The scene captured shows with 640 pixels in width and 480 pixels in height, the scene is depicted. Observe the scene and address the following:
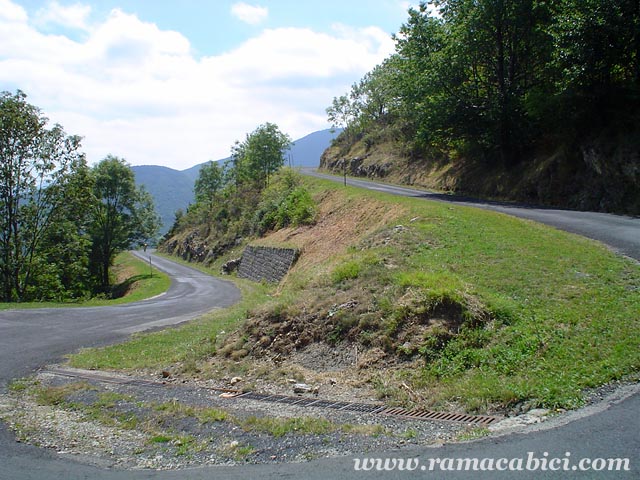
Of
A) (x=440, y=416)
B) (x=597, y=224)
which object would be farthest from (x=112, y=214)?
(x=440, y=416)

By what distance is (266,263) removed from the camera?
29547 millimetres

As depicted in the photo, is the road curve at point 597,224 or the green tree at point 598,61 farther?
the green tree at point 598,61

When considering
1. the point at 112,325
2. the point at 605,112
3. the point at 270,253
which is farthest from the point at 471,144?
the point at 112,325

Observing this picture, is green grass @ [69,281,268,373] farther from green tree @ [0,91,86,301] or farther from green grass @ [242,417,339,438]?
green tree @ [0,91,86,301]

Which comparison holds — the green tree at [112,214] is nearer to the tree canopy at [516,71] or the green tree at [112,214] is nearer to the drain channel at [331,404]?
the tree canopy at [516,71]

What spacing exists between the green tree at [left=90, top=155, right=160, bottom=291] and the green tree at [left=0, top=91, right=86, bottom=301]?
1755 cm

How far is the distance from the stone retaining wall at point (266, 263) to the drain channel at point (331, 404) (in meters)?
16.3

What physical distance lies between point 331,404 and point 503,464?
9.40ft

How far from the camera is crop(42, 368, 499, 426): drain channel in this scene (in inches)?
226

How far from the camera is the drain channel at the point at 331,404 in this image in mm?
5734

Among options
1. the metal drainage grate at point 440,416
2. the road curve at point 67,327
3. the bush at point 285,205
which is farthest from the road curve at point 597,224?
the road curve at point 67,327

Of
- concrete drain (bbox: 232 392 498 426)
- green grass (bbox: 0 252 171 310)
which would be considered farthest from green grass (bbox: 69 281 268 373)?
green grass (bbox: 0 252 171 310)

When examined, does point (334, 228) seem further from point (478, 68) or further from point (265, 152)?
point (265, 152)

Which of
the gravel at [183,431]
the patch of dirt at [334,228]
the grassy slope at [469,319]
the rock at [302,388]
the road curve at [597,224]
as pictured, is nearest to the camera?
the gravel at [183,431]
